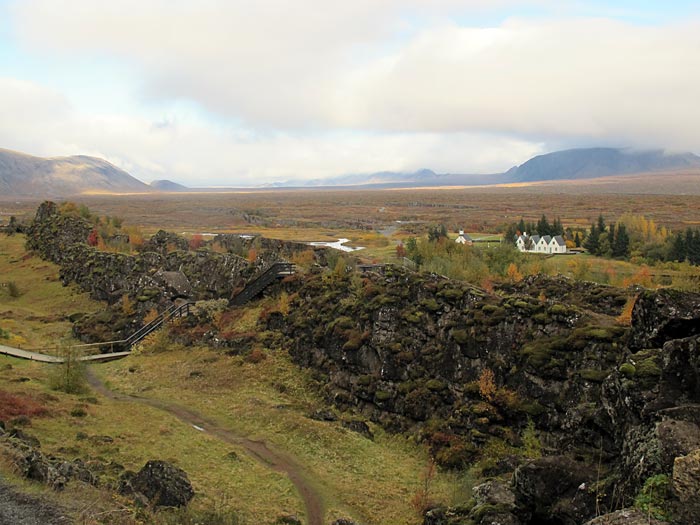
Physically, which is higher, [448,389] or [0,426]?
[0,426]

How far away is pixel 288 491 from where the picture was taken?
23.1m

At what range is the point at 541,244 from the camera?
117 meters

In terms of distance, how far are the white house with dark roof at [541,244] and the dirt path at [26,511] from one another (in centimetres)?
11104

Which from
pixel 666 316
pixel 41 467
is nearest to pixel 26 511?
pixel 41 467

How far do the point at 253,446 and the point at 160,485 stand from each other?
8.52 metres

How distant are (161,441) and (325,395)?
11893mm

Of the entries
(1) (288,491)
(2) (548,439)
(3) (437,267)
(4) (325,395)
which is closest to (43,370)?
(4) (325,395)

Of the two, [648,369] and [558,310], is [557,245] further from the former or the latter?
[648,369]

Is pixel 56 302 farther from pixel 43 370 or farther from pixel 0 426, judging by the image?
pixel 0 426

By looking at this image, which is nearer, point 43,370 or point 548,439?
point 548,439

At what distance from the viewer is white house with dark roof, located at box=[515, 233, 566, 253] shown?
116 metres

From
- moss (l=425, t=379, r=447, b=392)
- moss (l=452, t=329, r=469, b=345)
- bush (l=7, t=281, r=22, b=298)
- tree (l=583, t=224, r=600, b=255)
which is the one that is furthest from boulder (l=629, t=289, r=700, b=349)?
tree (l=583, t=224, r=600, b=255)

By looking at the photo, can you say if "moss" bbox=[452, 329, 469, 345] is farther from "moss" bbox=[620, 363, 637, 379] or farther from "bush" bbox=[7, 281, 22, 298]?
"bush" bbox=[7, 281, 22, 298]

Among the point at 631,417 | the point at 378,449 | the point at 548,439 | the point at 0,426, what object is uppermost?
the point at 631,417
